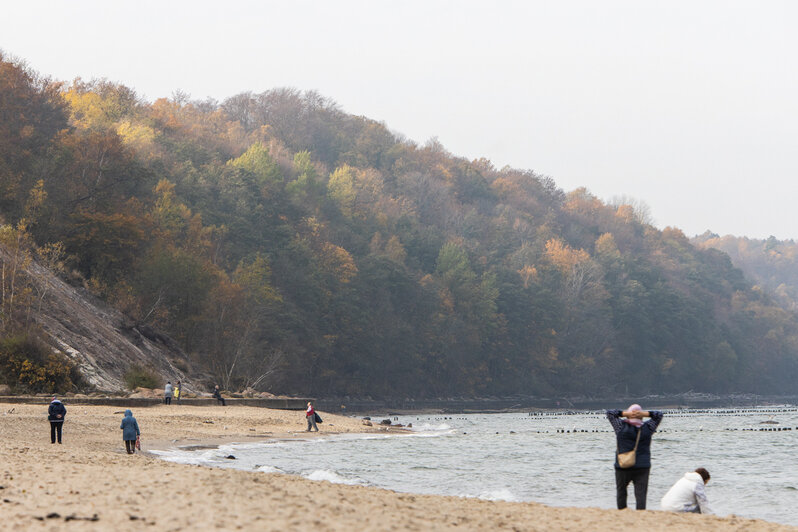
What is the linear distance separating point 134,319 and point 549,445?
28738 millimetres

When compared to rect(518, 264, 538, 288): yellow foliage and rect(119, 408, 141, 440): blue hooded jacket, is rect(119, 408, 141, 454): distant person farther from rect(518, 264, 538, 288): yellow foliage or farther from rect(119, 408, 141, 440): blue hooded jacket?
rect(518, 264, 538, 288): yellow foliage

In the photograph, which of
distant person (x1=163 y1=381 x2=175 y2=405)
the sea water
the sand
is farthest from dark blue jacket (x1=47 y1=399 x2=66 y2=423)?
distant person (x1=163 y1=381 x2=175 y2=405)

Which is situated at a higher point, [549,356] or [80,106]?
[80,106]

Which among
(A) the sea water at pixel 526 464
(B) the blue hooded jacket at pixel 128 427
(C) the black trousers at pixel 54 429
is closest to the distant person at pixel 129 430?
(B) the blue hooded jacket at pixel 128 427

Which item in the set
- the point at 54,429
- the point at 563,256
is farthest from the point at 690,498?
the point at 563,256

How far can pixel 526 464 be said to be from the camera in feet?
106

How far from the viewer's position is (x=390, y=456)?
3319 cm

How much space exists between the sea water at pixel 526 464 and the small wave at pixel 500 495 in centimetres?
3

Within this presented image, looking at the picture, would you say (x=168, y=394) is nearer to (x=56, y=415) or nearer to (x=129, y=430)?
(x=56, y=415)

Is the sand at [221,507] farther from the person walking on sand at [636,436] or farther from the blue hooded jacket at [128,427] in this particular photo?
the blue hooded jacket at [128,427]

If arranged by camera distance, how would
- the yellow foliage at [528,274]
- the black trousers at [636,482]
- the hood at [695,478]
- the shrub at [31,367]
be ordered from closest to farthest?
the black trousers at [636,482] → the hood at [695,478] → the shrub at [31,367] → the yellow foliage at [528,274]

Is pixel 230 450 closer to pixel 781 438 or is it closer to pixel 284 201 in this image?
pixel 781 438

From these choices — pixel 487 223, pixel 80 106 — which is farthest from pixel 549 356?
pixel 80 106

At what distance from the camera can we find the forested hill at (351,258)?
6388 centimetres
